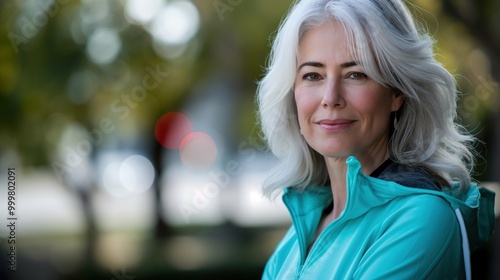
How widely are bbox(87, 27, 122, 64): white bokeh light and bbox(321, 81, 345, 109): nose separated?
8.39 m

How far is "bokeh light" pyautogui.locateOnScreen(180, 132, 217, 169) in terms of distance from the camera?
13.9 m

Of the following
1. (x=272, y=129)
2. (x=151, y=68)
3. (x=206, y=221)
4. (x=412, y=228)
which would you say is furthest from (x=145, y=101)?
(x=412, y=228)

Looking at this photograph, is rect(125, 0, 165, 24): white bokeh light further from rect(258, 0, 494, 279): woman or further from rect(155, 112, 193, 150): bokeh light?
rect(258, 0, 494, 279): woman

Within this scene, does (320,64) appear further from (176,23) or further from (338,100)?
(176,23)


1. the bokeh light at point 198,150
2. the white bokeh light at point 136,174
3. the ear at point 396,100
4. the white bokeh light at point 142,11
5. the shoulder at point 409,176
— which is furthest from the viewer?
the white bokeh light at point 136,174

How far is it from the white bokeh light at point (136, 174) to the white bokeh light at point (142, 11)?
148 inches

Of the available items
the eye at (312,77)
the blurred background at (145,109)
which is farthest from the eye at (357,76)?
the blurred background at (145,109)

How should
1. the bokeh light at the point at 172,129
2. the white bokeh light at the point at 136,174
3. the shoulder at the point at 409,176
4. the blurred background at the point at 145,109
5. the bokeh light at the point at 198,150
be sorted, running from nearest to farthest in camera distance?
the shoulder at the point at 409,176, the blurred background at the point at 145,109, the bokeh light at the point at 172,129, the bokeh light at the point at 198,150, the white bokeh light at the point at 136,174

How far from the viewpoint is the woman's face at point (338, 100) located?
2.16m

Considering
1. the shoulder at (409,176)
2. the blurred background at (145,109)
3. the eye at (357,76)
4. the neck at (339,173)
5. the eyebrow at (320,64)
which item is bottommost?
the shoulder at (409,176)

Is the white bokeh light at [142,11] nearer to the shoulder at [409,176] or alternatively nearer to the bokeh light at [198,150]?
the bokeh light at [198,150]

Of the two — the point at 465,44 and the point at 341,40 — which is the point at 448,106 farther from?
the point at 465,44

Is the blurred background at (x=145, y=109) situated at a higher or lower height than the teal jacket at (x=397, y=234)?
higher

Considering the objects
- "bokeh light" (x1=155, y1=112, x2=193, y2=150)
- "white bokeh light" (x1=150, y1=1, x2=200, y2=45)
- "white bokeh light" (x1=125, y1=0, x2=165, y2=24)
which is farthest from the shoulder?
"bokeh light" (x1=155, y1=112, x2=193, y2=150)
